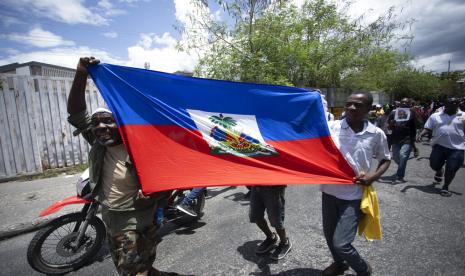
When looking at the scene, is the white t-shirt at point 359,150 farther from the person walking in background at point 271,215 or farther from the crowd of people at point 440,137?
the crowd of people at point 440,137

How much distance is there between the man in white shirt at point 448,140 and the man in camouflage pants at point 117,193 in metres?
5.69

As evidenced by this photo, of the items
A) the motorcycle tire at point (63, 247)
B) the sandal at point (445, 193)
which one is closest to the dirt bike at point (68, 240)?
the motorcycle tire at point (63, 247)

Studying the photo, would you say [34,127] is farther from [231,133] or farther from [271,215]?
[271,215]

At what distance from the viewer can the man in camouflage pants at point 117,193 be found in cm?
223

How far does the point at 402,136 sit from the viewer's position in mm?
6359

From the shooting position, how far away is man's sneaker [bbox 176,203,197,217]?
3.92m

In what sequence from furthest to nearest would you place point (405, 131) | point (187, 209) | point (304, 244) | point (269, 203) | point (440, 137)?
point (405, 131)
point (440, 137)
point (187, 209)
point (304, 244)
point (269, 203)

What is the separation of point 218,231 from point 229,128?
1908 mm

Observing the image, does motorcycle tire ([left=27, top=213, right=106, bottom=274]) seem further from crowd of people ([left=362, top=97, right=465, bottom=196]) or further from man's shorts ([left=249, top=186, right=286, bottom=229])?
crowd of people ([left=362, top=97, right=465, bottom=196])

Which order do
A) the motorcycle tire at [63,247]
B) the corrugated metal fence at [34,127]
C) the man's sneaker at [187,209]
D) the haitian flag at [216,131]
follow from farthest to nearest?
the corrugated metal fence at [34,127], the man's sneaker at [187,209], the motorcycle tire at [63,247], the haitian flag at [216,131]

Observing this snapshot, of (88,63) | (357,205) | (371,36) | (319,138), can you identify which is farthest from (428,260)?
(371,36)

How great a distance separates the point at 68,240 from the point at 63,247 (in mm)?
84

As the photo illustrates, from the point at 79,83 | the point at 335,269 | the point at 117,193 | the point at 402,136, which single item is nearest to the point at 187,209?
the point at 117,193

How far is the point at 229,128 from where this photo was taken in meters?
2.79
